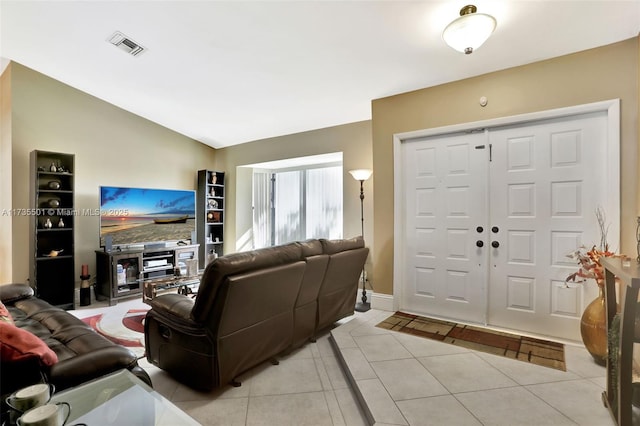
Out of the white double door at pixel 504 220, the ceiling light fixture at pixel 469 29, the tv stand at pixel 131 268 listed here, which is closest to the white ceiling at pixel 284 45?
the ceiling light fixture at pixel 469 29

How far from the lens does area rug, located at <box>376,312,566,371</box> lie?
2.47m

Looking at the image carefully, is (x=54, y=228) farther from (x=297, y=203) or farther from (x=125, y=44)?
(x=297, y=203)

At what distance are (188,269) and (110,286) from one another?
1.09 meters

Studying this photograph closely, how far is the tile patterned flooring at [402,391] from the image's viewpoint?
180 centimetres

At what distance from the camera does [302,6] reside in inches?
95.8

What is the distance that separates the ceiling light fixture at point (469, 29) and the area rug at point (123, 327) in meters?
3.61

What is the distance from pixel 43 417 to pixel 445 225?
11.0ft

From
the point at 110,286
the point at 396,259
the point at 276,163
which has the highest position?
the point at 276,163

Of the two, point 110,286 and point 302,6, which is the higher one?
point 302,6

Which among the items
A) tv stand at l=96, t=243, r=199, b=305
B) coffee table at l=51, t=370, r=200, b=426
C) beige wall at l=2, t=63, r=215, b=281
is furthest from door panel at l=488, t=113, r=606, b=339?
beige wall at l=2, t=63, r=215, b=281

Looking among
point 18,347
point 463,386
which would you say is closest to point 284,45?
point 18,347

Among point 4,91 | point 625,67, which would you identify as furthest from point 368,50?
point 4,91

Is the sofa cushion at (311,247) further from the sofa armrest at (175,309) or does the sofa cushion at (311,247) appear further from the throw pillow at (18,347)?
the throw pillow at (18,347)

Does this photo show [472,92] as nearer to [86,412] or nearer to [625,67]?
[625,67]
